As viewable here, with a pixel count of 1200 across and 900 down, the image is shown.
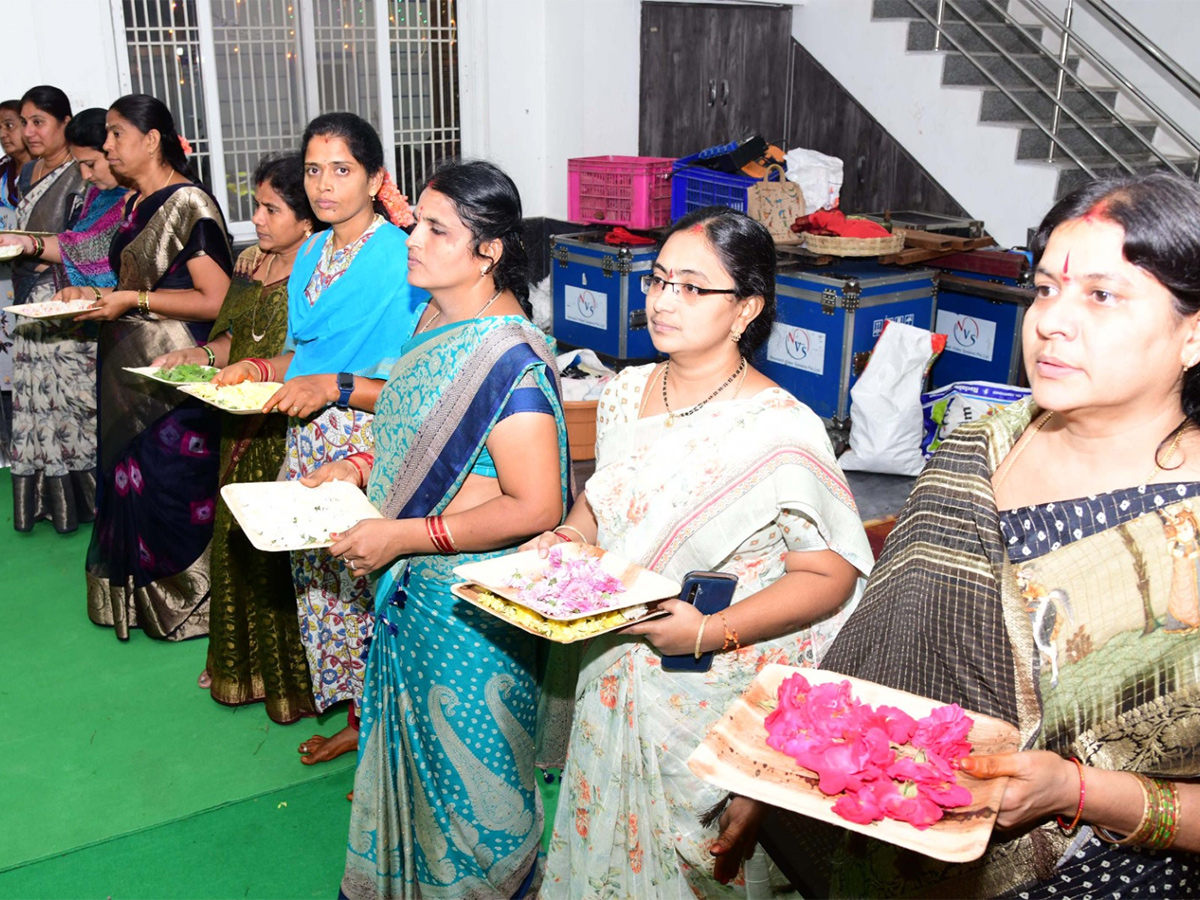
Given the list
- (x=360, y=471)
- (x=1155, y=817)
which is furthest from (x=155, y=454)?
(x=1155, y=817)

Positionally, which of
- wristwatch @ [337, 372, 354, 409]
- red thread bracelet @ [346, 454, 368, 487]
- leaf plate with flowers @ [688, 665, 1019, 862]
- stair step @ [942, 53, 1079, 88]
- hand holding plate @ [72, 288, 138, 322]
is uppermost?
stair step @ [942, 53, 1079, 88]

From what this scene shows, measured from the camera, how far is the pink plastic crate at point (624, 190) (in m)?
6.08

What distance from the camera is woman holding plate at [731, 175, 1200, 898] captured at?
126cm

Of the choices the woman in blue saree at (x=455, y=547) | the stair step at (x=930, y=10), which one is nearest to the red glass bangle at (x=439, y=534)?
the woman in blue saree at (x=455, y=547)

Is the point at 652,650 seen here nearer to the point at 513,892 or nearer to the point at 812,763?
the point at 812,763

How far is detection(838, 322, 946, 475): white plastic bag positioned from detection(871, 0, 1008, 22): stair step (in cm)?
261

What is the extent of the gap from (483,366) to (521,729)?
77 cm

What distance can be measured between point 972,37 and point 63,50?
4883mm

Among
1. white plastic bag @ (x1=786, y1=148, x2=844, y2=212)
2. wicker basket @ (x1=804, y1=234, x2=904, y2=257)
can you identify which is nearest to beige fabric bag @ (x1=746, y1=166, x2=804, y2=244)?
wicker basket @ (x1=804, y1=234, x2=904, y2=257)

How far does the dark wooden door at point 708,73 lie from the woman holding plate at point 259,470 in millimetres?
4104

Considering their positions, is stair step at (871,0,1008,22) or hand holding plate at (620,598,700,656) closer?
hand holding plate at (620,598,700,656)

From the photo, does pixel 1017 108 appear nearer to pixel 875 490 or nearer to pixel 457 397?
pixel 875 490

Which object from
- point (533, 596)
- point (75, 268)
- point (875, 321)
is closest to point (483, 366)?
point (533, 596)

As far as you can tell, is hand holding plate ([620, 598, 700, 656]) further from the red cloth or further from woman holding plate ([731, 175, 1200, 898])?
Answer: the red cloth
